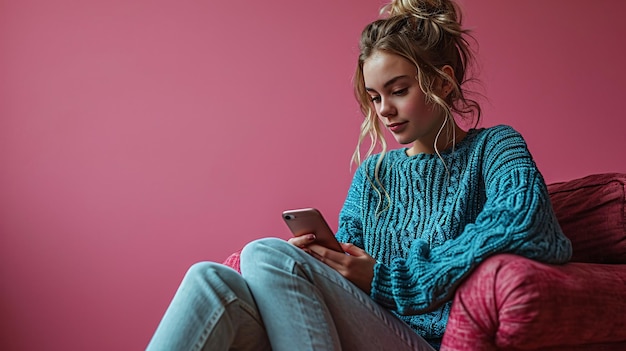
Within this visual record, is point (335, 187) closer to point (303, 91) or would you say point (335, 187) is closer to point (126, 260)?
point (303, 91)

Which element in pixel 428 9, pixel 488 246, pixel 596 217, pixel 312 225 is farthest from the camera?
pixel 428 9

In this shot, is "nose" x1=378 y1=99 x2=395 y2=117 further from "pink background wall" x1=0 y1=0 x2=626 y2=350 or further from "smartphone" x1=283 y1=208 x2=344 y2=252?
"pink background wall" x1=0 y1=0 x2=626 y2=350

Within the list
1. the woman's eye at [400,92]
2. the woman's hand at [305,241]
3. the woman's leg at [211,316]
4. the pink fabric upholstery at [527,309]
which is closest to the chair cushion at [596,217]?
the pink fabric upholstery at [527,309]

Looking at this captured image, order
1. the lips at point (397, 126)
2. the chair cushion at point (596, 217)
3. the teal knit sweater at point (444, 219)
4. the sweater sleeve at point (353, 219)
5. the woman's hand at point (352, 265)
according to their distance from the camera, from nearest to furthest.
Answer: the teal knit sweater at point (444, 219) < the woman's hand at point (352, 265) < the chair cushion at point (596, 217) < the lips at point (397, 126) < the sweater sleeve at point (353, 219)

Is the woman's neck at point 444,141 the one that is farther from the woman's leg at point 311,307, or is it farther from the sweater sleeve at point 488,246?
the woman's leg at point 311,307

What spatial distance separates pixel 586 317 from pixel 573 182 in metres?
0.52

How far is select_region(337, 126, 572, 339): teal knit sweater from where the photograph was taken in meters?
1.08

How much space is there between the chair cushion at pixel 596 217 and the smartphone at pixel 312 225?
51cm

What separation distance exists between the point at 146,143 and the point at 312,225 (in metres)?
1.10

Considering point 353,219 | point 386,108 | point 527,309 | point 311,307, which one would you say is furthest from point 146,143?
point 527,309

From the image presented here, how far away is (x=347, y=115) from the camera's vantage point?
211 cm

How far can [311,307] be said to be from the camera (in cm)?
111

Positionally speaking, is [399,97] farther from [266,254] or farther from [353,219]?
[266,254]

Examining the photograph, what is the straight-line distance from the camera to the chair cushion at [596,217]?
1.35 metres
